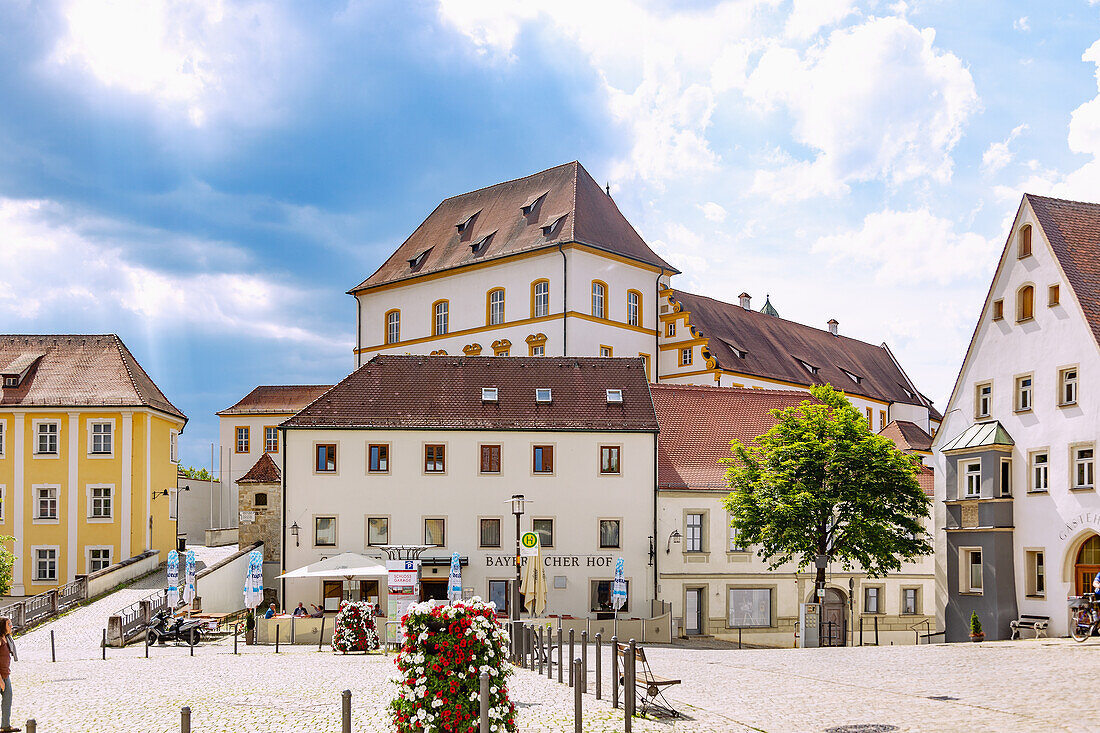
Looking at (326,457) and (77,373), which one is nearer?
(326,457)

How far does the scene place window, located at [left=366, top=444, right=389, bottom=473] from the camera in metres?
44.0

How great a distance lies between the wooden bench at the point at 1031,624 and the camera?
34.8 metres

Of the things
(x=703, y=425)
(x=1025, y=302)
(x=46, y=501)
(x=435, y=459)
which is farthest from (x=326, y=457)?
(x=1025, y=302)

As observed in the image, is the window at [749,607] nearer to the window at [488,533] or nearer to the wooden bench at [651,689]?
the window at [488,533]

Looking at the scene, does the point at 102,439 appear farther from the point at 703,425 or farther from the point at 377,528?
the point at 703,425

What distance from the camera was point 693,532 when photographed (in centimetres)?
4434

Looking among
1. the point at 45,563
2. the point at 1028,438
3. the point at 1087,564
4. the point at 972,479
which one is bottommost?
the point at 45,563

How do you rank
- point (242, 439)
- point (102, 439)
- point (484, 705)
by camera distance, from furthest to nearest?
point (242, 439) → point (102, 439) → point (484, 705)

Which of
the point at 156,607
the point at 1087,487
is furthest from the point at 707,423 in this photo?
the point at 156,607

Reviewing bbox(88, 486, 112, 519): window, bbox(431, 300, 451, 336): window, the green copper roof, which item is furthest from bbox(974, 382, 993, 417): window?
bbox(431, 300, 451, 336): window

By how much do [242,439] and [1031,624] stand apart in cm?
5971

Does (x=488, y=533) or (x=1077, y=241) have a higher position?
(x=1077, y=241)

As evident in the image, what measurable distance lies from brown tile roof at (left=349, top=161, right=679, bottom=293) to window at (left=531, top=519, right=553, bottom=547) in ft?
77.2

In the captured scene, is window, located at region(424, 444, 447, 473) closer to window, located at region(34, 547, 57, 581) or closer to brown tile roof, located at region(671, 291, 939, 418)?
window, located at region(34, 547, 57, 581)
